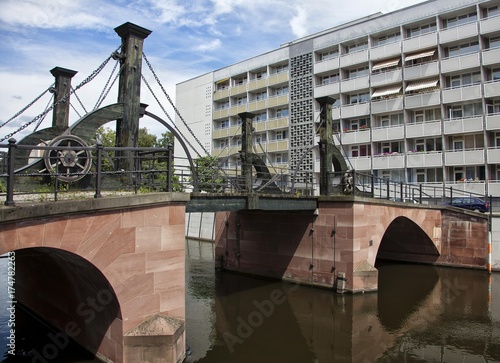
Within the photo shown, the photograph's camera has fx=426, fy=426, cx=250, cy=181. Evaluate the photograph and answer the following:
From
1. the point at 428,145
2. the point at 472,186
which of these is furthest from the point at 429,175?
the point at 472,186

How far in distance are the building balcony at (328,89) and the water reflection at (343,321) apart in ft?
74.1

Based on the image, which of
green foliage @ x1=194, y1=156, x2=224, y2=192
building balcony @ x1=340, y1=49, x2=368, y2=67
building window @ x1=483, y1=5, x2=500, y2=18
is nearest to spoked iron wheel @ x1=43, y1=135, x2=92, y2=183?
green foliage @ x1=194, y1=156, x2=224, y2=192

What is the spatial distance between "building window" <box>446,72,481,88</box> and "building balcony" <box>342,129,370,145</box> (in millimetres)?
7269

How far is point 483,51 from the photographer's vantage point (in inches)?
1172

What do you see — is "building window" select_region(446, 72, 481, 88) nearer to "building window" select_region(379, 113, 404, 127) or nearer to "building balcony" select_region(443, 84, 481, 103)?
"building balcony" select_region(443, 84, 481, 103)

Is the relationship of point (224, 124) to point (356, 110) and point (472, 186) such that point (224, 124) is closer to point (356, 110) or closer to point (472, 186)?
Result: point (356, 110)

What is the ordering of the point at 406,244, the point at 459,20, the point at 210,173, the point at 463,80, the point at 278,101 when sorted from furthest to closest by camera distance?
the point at 278,101 → the point at 459,20 → the point at 463,80 → the point at 406,244 → the point at 210,173

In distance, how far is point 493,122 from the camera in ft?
96.2

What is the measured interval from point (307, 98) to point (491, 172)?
17.3 meters

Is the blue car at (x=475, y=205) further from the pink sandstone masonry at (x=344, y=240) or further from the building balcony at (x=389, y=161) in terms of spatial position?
the building balcony at (x=389, y=161)

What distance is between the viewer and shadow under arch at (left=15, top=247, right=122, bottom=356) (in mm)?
8641

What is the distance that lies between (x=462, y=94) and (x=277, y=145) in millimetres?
17973

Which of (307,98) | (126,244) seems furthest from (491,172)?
(126,244)

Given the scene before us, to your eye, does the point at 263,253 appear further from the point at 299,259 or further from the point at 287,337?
the point at 287,337
